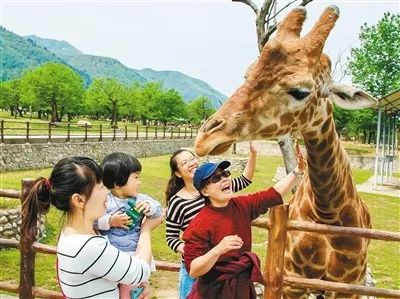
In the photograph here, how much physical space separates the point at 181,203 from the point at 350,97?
120 cm

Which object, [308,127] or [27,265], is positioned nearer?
[308,127]

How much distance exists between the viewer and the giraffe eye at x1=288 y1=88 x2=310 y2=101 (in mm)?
2832

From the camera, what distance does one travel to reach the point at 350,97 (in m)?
2.99

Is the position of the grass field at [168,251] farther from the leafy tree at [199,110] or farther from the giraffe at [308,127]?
the leafy tree at [199,110]

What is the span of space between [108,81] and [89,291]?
58.8 meters

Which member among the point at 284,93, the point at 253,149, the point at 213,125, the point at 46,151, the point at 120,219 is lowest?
the point at 46,151

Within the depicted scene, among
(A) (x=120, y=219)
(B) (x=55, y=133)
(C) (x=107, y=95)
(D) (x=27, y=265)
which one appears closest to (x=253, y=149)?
(A) (x=120, y=219)

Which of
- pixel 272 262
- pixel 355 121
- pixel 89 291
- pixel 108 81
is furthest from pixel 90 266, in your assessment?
pixel 108 81

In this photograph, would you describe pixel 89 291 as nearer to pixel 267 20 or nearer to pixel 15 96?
pixel 267 20

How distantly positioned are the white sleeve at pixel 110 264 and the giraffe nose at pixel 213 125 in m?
0.80

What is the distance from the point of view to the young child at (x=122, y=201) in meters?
2.55

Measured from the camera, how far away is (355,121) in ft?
143

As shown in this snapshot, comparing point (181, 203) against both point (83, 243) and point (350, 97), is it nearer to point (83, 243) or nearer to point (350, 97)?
point (83, 243)

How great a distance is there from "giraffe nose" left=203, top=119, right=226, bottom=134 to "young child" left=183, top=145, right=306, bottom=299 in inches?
7.6
